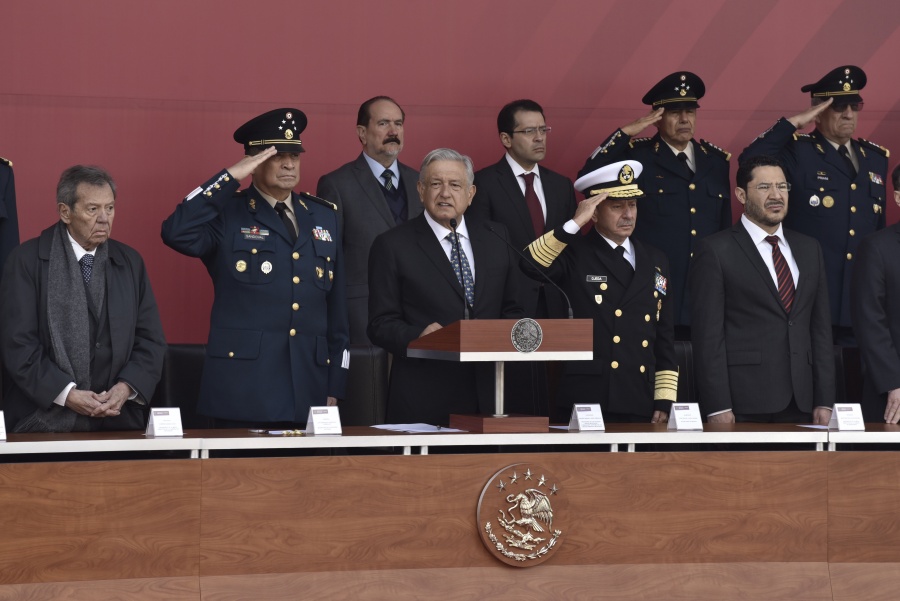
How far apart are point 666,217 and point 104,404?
8.27 feet

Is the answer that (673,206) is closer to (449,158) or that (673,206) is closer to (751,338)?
(751,338)

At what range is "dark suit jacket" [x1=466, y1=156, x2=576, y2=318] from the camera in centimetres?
478

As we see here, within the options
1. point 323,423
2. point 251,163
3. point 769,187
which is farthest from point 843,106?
point 323,423

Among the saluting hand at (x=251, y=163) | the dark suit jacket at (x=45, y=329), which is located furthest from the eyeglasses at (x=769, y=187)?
the dark suit jacket at (x=45, y=329)

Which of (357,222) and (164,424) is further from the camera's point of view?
(357,222)

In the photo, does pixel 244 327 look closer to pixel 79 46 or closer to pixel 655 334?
pixel 655 334

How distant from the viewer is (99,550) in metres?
3.01

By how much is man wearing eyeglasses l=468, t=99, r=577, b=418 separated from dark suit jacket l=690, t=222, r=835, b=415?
688 millimetres

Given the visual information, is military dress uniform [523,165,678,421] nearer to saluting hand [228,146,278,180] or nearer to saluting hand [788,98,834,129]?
saluting hand [228,146,278,180]

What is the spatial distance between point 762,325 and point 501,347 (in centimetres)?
121

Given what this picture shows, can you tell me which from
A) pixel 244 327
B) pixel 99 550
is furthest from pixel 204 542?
pixel 244 327

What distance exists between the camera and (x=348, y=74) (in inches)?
224

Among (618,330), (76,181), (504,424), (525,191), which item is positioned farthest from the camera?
(525,191)

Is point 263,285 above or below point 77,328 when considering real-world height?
above
